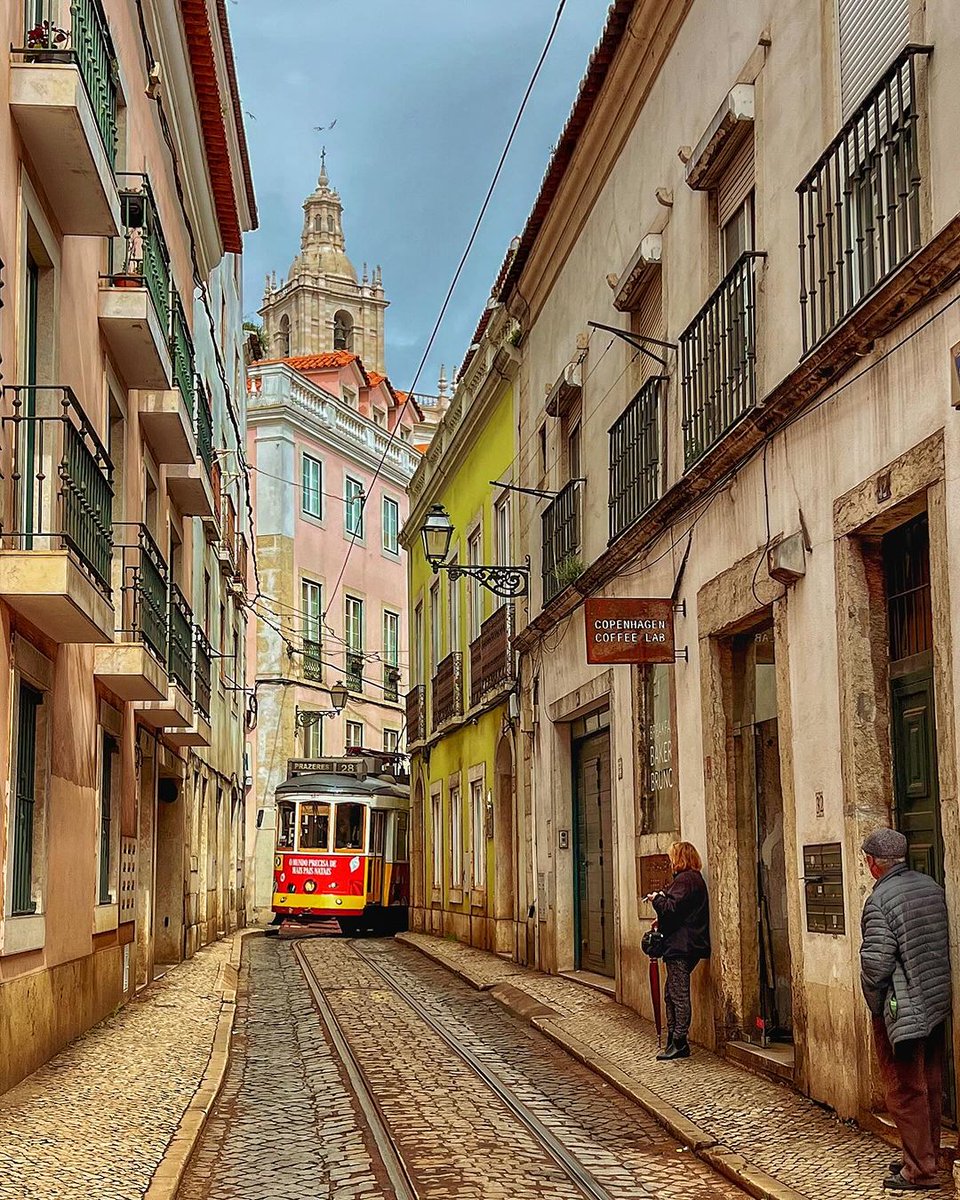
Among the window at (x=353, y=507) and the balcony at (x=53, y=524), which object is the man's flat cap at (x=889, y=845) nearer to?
the balcony at (x=53, y=524)

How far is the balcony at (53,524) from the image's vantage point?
967cm

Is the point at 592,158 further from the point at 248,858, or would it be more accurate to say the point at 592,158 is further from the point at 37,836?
the point at 248,858

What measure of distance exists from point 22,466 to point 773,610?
4.92 metres

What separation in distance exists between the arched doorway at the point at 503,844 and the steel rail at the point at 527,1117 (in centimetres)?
646

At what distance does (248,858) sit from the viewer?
40406 mm

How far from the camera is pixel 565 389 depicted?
17.5 m

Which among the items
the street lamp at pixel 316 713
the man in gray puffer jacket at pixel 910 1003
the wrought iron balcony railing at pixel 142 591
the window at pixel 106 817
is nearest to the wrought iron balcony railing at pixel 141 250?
the wrought iron balcony railing at pixel 142 591

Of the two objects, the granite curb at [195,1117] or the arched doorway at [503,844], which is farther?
the arched doorway at [503,844]

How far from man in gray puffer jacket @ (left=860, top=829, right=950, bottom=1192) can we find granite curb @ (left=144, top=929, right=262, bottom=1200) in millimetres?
3133

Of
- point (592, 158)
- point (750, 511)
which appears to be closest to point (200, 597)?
point (592, 158)

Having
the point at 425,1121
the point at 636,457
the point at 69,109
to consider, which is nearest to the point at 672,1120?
the point at 425,1121

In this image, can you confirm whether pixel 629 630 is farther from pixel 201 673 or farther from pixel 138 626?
pixel 201 673

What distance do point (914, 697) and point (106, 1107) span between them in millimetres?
5017

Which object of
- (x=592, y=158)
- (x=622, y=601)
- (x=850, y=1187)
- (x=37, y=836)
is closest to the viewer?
(x=850, y=1187)
